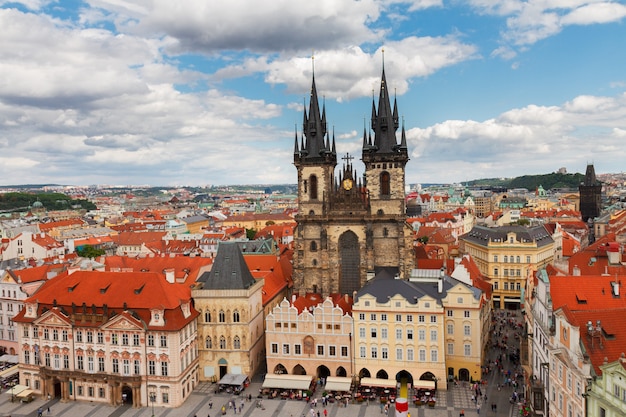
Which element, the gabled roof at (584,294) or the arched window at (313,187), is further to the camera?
the arched window at (313,187)

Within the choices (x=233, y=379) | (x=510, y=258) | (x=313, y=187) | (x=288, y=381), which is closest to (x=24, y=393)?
(x=233, y=379)

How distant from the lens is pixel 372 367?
6669 cm

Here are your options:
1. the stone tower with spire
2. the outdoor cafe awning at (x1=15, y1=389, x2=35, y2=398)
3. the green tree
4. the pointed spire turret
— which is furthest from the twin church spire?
the stone tower with spire

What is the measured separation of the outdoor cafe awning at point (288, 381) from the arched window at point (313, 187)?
3291 centimetres

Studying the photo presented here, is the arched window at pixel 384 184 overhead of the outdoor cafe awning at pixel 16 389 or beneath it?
overhead

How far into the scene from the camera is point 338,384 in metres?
64.9

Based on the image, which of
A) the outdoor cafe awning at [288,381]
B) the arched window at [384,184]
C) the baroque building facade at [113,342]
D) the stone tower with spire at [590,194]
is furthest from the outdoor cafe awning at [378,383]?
the stone tower with spire at [590,194]

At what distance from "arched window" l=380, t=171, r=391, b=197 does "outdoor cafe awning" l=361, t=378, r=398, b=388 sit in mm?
32387

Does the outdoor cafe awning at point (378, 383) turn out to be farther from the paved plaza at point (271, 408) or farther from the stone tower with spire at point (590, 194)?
the stone tower with spire at point (590, 194)

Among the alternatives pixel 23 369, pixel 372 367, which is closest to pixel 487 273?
pixel 372 367

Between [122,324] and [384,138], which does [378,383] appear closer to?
[122,324]

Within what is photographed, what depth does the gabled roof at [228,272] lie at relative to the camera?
69688 mm

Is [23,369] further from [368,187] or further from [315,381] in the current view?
[368,187]

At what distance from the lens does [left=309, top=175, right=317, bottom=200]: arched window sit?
89938 mm
